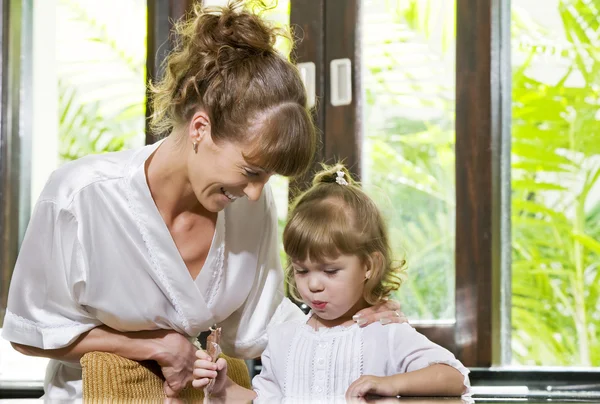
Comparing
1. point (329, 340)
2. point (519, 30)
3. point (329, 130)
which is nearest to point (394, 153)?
point (329, 130)

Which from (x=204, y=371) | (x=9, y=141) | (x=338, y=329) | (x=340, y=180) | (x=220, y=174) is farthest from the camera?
(x=9, y=141)

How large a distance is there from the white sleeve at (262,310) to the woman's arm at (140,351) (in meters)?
0.23

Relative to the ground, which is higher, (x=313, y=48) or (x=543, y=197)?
(x=313, y=48)

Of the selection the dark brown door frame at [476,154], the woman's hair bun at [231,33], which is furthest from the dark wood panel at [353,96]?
the woman's hair bun at [231,33]

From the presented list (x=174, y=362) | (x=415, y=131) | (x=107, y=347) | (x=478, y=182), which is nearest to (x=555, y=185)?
(x=478, y=182)

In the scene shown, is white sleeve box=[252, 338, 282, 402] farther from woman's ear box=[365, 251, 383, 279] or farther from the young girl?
woman's ear box=[365, 251, 383, 279]

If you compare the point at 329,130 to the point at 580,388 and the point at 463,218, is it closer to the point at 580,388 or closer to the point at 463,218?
the point at 463,218

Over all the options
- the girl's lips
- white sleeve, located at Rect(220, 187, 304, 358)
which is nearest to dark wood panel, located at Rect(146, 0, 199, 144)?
white sleeve, located at Rect(220, 187, 304, 358)

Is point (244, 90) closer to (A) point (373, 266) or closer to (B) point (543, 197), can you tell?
(A) point (373, 266)

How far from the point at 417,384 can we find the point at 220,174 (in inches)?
23.7

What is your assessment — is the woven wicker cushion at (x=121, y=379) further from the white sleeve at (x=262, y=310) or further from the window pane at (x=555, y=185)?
the window pane at (x=555, y=185)

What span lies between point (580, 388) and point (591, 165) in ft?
2.35

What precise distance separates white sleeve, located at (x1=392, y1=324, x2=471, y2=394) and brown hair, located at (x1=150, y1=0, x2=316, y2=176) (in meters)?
0.43

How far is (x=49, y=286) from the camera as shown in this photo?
189 cm
